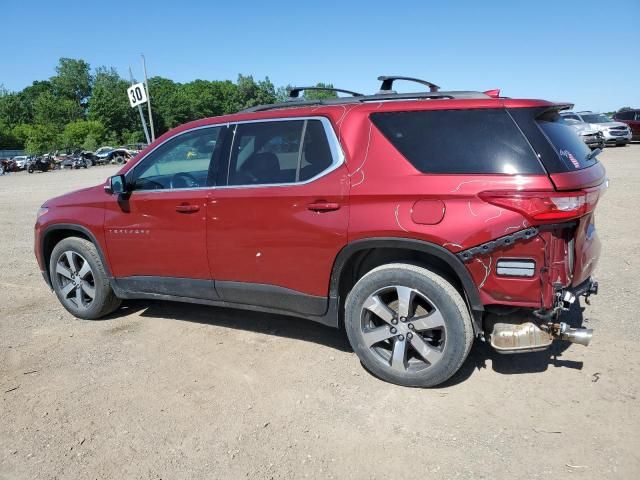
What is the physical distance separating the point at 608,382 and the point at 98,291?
4120mm

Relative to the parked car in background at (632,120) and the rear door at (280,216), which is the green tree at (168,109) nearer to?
the parked car in background at (632,120)

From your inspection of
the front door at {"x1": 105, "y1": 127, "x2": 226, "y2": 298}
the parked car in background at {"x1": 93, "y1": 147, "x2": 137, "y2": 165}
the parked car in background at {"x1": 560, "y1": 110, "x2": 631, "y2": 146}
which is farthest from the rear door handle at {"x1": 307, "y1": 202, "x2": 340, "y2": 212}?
the parked car in background at {"x1": 93, "y1": 147, "x2": 137, "y2": 165}

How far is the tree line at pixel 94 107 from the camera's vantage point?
231ft

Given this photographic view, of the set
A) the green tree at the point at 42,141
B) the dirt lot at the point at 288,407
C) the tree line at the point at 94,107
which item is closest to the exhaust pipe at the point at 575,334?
the dirt lot at the point at 288,407

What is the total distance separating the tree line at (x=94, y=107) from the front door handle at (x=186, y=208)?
120ft

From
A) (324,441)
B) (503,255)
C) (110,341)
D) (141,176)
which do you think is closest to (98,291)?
(110,341)

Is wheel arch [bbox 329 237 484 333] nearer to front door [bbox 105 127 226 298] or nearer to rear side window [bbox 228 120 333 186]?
rear side window [bbox 228 120 333 186]

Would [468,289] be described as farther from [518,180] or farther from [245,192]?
[245,192]

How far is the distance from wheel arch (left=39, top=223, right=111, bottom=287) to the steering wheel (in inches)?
37.0

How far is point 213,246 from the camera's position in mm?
3828

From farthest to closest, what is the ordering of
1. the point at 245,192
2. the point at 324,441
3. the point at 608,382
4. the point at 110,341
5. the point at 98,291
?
the point at 98,291
the point at 110,341
the point at 245,192
the point at 608,382
the point at 324,441

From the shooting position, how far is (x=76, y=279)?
473 cm

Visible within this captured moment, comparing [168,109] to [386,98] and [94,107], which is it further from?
[386,98]

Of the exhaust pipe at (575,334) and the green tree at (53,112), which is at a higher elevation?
the green tree at (53,112)
